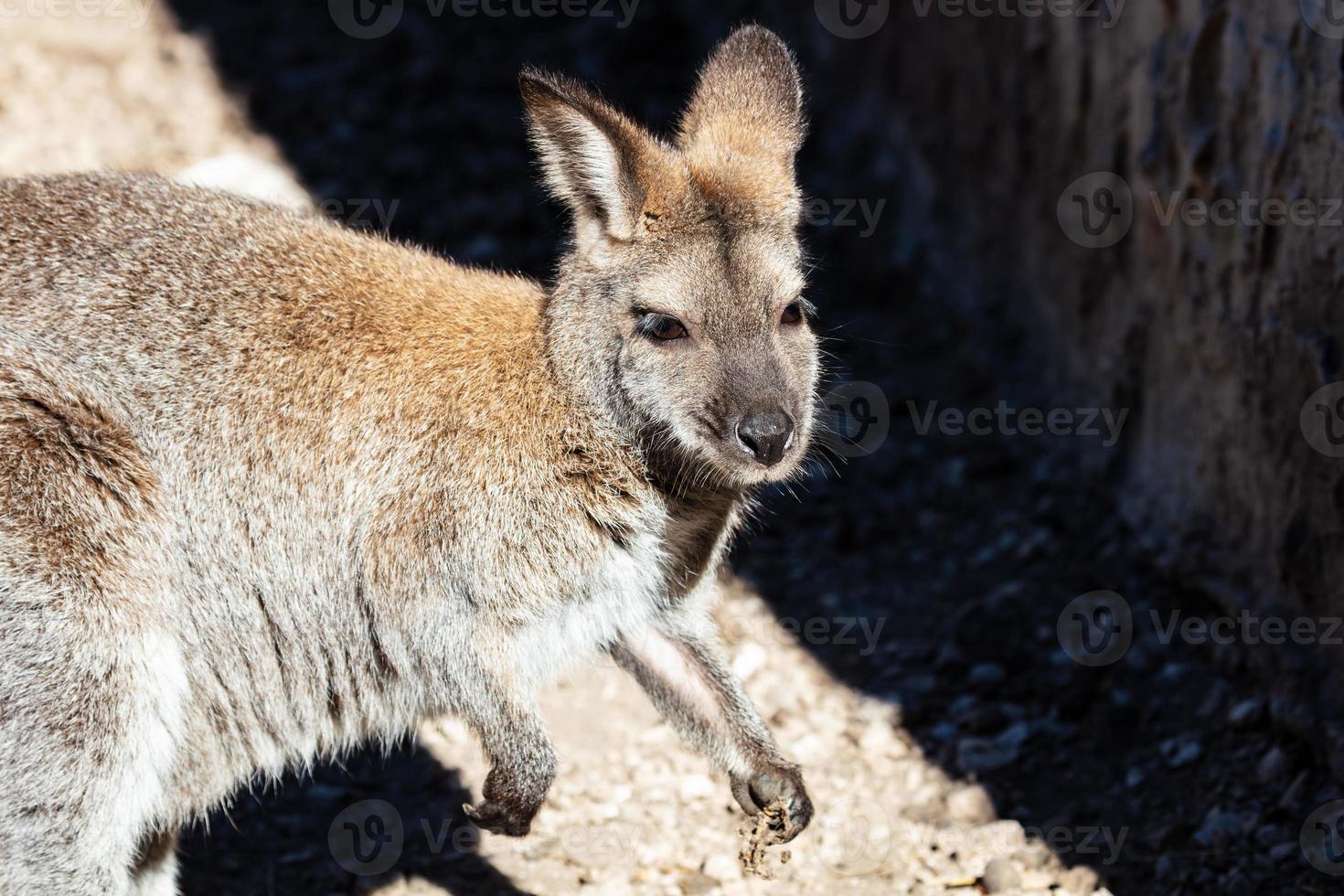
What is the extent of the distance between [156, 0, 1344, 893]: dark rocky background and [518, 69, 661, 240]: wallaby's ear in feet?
5.51

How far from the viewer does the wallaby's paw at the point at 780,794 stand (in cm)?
478

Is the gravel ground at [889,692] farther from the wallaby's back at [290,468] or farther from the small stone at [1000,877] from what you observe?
the wallaby's back at [290,468]

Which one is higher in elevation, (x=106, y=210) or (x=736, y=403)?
(x=736, y=403)

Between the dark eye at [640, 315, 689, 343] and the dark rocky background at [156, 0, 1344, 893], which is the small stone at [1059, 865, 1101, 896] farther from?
the dark eye at [640, 315, 689, 343]

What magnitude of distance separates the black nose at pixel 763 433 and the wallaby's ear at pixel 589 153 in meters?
0.71

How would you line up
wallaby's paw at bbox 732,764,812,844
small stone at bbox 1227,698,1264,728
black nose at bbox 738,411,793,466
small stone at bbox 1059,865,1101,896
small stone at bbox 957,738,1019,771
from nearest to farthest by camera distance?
black nose at bbox 738,411,793,466 < wallaby's paw at bbox 732,764,812,844 < small stone at bbox 1059,865,1101,896 < small stone at bbox 1227,698,1264,728 < small stone at bbox 957,738,1019,771

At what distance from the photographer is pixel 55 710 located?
13.0ft

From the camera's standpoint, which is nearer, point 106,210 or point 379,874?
point 106,210

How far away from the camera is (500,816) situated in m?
4.55

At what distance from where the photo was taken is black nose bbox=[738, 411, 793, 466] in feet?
14.0

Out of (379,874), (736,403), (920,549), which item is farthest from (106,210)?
(920,549)

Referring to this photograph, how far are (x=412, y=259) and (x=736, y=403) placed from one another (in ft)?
4.30

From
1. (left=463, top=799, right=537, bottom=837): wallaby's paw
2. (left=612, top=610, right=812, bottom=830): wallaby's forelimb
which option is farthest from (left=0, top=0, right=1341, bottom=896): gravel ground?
(left=463, top=799, right=537, bottom=837): wallaby's paw

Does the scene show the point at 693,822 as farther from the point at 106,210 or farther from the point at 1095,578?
the point at 106,210
